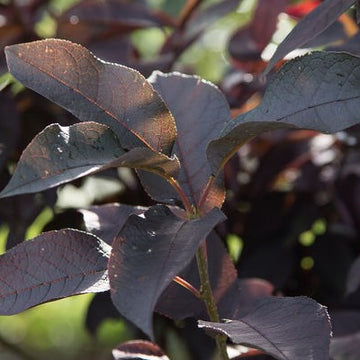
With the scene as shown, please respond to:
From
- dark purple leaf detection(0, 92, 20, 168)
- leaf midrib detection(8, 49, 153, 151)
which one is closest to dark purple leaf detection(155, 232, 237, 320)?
leaf midrib detection(8, 49, 153, 151)

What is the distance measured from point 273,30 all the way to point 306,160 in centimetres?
29

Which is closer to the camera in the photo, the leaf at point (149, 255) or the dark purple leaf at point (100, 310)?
the leaf at point (149, 255)

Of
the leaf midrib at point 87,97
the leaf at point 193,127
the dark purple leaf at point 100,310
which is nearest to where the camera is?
the leaf midrib at point 87,97

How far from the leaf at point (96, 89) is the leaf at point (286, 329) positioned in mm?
210

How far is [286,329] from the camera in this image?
0.80 metres

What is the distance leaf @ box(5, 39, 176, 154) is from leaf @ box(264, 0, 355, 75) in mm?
153

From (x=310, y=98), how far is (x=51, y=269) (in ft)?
1.12

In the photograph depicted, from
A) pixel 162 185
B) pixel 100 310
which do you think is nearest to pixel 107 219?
pixel 162 185

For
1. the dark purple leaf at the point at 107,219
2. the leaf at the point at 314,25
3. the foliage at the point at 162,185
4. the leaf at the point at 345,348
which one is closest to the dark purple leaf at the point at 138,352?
the foliage at the point at 162,185

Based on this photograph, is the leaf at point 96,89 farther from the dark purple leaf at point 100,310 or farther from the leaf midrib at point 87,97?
the dark purple leaf at point 100,310

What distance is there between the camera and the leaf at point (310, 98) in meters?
0.78

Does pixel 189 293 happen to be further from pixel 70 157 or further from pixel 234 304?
pixel 70 157

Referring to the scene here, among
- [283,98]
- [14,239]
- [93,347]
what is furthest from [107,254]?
[93,347]

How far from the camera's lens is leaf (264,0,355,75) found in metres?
0.85
